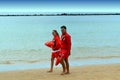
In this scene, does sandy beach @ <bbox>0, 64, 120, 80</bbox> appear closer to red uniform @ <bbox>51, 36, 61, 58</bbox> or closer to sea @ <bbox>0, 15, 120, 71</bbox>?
red uniform @ <bbox>51, 36, 61, 58</bbox>

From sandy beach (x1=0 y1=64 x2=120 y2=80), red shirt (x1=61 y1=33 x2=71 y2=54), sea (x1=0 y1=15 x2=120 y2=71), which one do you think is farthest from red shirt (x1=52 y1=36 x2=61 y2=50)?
sea (x1=0 y1=15 x2=120 y2=71)

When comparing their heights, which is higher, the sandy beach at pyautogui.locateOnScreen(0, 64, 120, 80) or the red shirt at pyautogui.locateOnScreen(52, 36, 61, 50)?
the red shirt at pyautogui.locateOnScreen(52, 36, 61, 50)

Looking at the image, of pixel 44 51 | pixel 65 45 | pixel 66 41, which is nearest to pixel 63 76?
pixel 65 45

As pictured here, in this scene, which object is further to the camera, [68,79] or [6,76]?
[6,76]

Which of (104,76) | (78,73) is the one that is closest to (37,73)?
(78,73)

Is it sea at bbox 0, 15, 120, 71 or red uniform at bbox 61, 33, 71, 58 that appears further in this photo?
sea at bbox 0, 15, 120, 71

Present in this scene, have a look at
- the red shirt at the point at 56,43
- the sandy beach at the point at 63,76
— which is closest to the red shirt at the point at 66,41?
the red shirt at the point at 56,43

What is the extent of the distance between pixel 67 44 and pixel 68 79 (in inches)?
47.6

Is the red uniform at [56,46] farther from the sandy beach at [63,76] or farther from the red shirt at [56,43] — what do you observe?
the sandy beach at [63,76]

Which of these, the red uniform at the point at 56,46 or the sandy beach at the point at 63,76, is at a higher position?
the red uniform at the point at 56,46

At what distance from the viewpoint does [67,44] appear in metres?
13.2

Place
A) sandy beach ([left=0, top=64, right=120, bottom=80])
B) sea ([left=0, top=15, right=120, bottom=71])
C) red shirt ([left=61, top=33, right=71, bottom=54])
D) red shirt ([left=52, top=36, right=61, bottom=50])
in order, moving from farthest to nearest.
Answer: sea ([left=0, top=15, right=120, bottom=71]) < red shirt ([left=52, top=36, right=61, bottom=50]) < red shirt ([left=61, top=33, right=71, bottom=54]) < sandy beach ([left=0, top=64, right=120, bottom=80])

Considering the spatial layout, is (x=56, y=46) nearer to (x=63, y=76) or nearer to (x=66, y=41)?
(x=66, y=41)

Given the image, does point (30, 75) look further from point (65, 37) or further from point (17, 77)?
point (65, 37)
